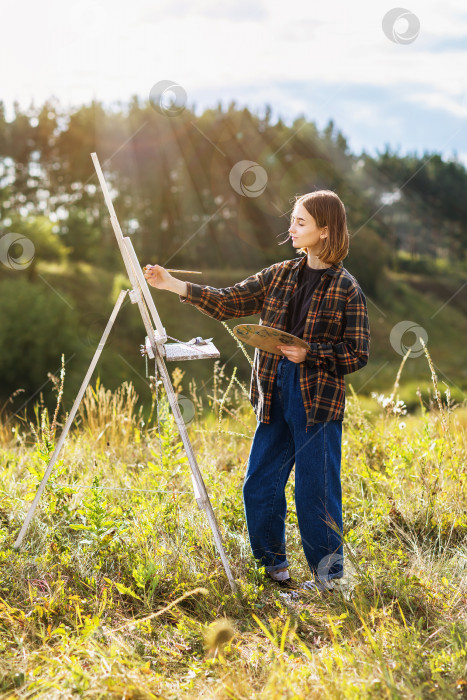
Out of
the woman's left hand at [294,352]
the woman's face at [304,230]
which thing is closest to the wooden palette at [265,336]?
the woman's left hand at [294,352]

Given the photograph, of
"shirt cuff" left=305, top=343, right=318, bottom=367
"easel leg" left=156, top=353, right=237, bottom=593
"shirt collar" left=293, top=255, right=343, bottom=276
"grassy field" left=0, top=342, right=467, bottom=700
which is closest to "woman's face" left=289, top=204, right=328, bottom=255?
"shirt collar" left=293, top=255, right=343, bottom=276

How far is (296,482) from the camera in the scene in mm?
2809

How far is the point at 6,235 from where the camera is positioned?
58.4 feet

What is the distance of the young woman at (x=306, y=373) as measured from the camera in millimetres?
2695

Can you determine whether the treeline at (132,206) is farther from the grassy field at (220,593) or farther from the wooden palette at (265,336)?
the wooden palette at (265,336)

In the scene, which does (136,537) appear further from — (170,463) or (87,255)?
(87,255)

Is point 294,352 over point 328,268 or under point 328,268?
under

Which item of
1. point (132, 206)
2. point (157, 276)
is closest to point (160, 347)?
point (157, 276)

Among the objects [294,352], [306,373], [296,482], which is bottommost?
[296,482]

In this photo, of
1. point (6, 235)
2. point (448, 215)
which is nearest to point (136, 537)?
point (6, 235)

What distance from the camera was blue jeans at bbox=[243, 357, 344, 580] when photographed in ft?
9.02

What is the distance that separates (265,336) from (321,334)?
32 centimetres

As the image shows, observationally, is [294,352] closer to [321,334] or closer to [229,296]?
[321,334]

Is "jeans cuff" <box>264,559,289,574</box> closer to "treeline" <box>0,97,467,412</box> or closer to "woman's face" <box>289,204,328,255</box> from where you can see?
"woman's face" <box>289,204,328,255</box>
